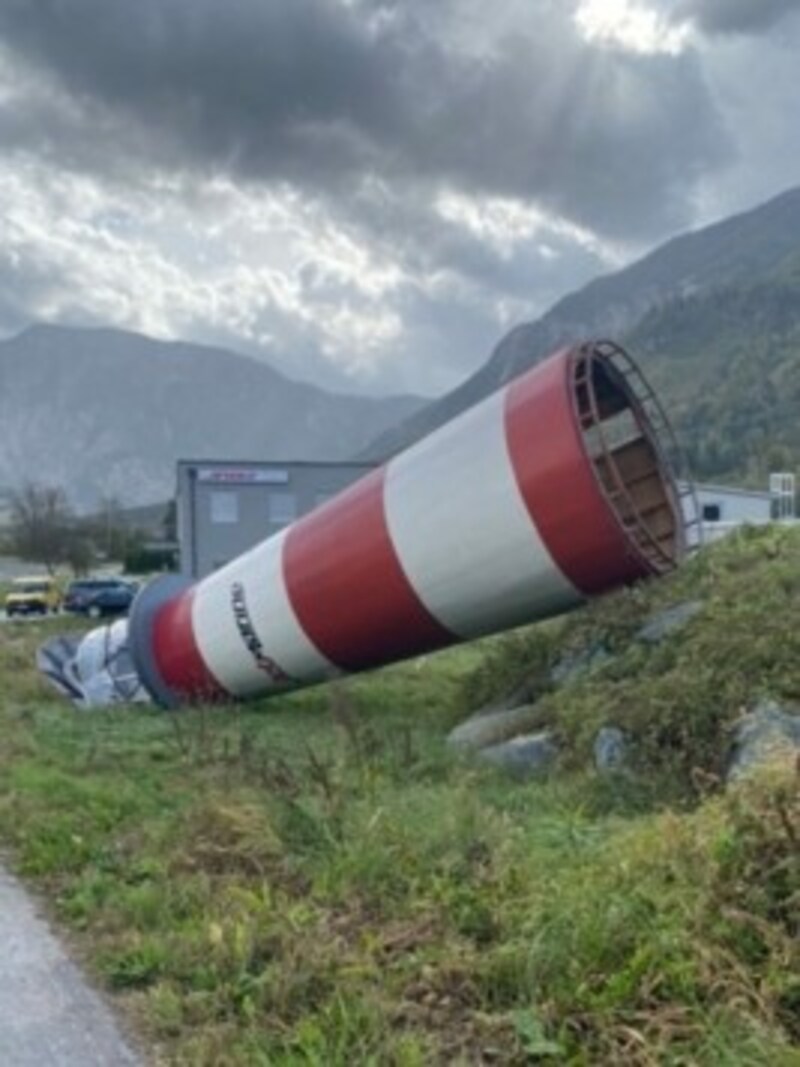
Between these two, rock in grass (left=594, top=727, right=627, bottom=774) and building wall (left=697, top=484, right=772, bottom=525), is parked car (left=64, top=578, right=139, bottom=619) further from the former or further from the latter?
rock in grass (left=594, top=727, right=627, bottom=774)

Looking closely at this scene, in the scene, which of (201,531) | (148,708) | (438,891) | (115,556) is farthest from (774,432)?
(438,891)

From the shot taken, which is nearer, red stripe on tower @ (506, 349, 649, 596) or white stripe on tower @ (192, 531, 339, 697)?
red stripe on tower @ (506, 349, 649, 596)

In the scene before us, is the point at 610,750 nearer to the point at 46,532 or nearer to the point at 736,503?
the point at 736,503

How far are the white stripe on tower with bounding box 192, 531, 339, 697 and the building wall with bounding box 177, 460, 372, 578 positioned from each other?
43999mm

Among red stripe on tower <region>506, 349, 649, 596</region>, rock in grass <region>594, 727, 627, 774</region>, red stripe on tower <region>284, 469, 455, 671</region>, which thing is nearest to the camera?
rock in grass <region>594, 727, 627, 774</region>

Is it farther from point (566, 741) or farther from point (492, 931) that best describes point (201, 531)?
point (492, 931)

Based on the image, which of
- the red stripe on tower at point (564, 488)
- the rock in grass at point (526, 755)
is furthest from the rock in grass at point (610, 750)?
the red stripe on tower at point (564, 488)

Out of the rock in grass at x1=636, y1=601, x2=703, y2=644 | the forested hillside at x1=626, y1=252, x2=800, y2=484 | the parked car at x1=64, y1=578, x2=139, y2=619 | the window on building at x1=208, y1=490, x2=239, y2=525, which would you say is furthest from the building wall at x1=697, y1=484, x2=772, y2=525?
the rock in grass at x1=636, y1=601, x2=703, y2=644

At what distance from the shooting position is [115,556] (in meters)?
89.7

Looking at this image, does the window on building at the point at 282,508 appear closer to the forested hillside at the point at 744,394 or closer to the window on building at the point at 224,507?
the window on building at the point at 224,507

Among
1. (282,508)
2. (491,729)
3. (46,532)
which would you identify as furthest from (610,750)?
(46,532)

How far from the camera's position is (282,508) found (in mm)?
61312

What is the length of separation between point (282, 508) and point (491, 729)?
5115 cm

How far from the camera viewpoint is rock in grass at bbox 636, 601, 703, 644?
32.8ft
